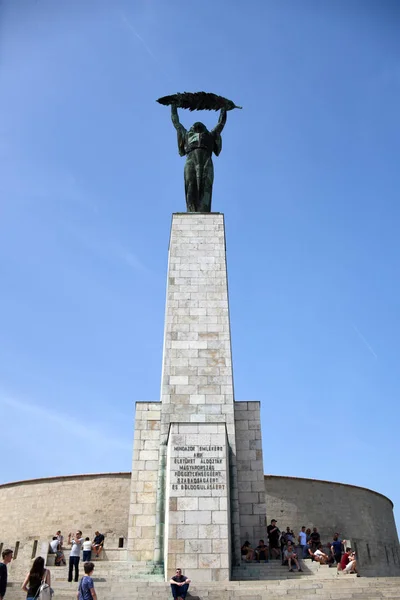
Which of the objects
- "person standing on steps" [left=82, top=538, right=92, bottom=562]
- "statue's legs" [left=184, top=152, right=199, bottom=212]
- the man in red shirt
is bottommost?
the man in red shirt

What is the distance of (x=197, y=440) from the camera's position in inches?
481

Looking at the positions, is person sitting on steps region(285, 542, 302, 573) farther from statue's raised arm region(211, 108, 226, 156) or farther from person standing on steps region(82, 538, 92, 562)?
statue's raised arm region(211, 108, 226, 156)

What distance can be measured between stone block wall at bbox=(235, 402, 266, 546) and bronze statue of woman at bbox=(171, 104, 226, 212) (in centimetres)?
730

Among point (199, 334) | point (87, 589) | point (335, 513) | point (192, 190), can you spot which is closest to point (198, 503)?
point (87, 589)

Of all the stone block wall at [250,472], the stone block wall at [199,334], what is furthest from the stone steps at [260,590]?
the stone block wall at [250,472]

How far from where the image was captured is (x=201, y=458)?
12023mm

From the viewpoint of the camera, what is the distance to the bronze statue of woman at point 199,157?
18.5 metres

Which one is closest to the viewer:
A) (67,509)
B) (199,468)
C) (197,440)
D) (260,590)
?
(260,590)

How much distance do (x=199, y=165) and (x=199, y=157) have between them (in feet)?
1.03

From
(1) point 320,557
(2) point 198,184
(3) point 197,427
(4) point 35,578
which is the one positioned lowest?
(4) point 35,578

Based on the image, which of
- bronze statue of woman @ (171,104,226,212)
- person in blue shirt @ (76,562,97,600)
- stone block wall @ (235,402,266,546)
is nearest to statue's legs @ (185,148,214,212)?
bronze statue of woman @ (171,104,226,212)

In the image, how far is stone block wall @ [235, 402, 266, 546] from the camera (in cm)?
1344

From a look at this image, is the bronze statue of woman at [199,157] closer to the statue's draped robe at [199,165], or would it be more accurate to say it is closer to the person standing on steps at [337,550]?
the statue's draped robe at [199,165]

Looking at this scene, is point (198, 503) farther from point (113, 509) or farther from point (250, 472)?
point (113, 509)
